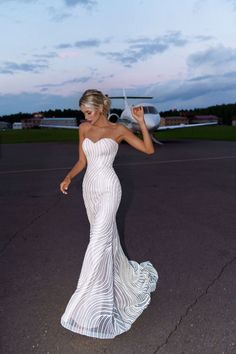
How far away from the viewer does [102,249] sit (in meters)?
3.92

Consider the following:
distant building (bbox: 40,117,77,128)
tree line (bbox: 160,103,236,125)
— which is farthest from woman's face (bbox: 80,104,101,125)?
tree line (bbox: 160,103,236,125)

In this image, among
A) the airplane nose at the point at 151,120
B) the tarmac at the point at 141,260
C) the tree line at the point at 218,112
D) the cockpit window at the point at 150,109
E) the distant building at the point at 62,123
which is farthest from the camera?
the tree line at the point at 218,112

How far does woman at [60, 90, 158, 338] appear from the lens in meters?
3.78

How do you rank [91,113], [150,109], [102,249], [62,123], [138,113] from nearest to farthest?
1. [102,249]
2. [91,113]
3. [138,113]
4. [150,109]
5. [62,123]

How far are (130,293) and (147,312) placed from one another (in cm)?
24

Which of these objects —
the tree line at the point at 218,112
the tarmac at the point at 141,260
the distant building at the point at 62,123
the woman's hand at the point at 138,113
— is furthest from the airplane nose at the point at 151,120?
the tree line at the point at 218,112

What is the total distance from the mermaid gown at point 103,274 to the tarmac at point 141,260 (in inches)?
4.6

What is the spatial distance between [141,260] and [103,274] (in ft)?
6.56

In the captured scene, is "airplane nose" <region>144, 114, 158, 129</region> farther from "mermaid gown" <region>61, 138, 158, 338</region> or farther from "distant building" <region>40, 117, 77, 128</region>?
"mermaid gown" <region>61, 138, 158, 338</region>

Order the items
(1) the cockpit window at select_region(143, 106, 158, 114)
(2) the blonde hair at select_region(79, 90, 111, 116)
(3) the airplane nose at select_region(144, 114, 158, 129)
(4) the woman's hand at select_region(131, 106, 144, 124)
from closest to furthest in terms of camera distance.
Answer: (2) the blonde hair at select_region(79, 90, 111, 116) → (4) the woman's hand at select_region(131, 106, 144, 124) → (3) the airplane nose at select_region(144, 114, 158, 129) → (1) the cockpit window at select_region(143, 106, 158, 114)

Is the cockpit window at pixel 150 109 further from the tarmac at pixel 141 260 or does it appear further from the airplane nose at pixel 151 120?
the tarmac at pixel 141 260

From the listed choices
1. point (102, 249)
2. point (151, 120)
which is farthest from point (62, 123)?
point (102, 249)

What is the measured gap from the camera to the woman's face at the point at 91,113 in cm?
402

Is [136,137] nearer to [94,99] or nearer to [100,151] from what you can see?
[100,151]
